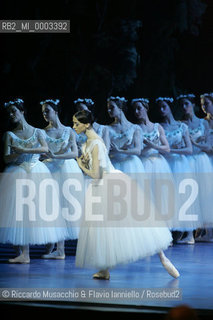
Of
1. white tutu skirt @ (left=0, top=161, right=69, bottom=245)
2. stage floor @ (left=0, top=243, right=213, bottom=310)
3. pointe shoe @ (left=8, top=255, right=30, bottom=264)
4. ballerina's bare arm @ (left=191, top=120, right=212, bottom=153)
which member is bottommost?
stage floor @ (left=0, top=243, right=213, bottom=310)

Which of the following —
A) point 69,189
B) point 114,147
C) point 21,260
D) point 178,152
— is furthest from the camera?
point 178,152

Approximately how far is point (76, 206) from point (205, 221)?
6.48 ft

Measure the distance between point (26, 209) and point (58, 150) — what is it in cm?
102

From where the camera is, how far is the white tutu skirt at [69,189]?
7.30 m

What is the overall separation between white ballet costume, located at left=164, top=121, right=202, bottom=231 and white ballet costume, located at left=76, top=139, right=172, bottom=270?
10.0 feet

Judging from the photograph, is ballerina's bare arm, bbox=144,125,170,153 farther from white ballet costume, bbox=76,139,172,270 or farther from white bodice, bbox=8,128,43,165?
white ballet costume, bbox=76,139,172,270

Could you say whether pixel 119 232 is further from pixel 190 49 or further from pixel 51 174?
pixel 190 49

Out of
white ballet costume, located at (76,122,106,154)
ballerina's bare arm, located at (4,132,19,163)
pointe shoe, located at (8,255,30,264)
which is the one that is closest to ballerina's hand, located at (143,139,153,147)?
white ballet costume, located at (76,122,106,154)

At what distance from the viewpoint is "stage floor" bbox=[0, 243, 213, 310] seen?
4.52 m

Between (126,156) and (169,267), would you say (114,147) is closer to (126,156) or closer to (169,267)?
(126,156)

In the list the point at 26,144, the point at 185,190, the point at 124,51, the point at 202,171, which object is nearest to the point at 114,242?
the point at 26,144

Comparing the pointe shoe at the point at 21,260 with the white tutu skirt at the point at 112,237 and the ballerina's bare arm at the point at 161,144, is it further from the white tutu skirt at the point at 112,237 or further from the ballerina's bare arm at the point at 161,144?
the ballerina's bare arm at the point at 161,144

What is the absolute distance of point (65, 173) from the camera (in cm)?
752
